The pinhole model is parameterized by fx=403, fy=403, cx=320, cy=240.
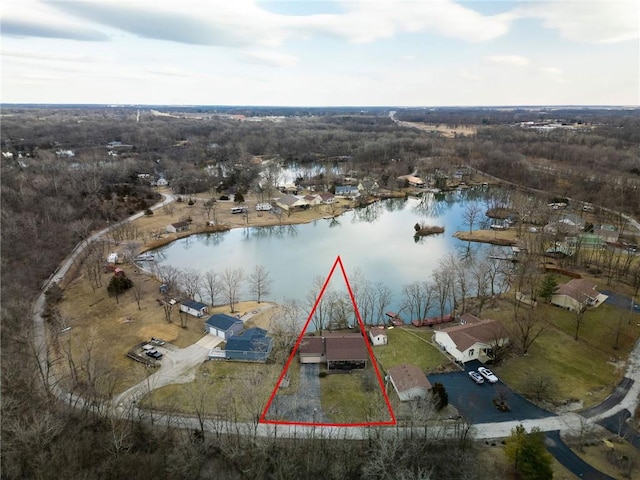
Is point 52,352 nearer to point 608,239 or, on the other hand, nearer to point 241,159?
point 608,239

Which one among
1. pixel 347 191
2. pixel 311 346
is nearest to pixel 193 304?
pixel 311 346

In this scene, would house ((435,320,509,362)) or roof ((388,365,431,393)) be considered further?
house ((435,320,509,362))

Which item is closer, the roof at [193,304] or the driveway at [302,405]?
the driveway at [302,405]

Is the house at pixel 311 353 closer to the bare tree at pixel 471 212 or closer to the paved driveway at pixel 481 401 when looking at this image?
the paved driveway at pixel 481 401

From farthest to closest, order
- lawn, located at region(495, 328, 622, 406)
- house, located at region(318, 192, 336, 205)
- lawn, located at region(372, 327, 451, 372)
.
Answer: house, located at region(318, 192, 336, 205), lawn, located at region(372, 327, 451, 372), lawn, located at region(495, 328, 622, 406)

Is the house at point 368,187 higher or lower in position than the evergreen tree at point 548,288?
higher

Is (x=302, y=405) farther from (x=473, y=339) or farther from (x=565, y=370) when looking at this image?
(x=565, y=370)

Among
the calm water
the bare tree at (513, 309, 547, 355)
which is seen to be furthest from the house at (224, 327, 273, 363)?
the bare tree at (513, 309, 547, 355)

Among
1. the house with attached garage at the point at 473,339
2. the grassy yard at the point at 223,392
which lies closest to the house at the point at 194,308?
the grassy yard at the point at 223,392

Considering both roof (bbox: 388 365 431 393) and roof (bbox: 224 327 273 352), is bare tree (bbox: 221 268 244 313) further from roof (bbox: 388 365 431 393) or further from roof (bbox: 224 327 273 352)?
roof (bbox: 388 365 431 393)
